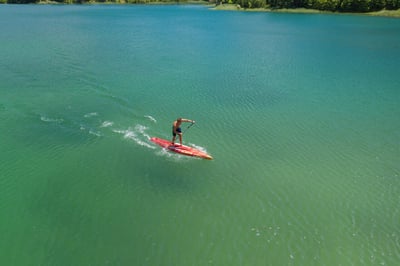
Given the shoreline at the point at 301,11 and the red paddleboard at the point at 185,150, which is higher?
the shoreline at the point at 301,11

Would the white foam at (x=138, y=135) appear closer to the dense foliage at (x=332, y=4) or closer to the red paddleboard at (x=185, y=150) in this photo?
the red paddleboard at (x=185, y=150)

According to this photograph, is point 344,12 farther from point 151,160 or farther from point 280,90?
point 151,160

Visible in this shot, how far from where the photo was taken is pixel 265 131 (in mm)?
24828

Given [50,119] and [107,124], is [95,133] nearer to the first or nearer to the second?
[107,124]

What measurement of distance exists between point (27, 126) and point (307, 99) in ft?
88.1

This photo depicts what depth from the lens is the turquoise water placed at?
14.6m

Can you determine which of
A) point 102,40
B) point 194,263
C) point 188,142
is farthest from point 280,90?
point 102,40

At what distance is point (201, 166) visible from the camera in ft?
66.8

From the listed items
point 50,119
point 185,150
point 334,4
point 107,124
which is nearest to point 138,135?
point 107,124

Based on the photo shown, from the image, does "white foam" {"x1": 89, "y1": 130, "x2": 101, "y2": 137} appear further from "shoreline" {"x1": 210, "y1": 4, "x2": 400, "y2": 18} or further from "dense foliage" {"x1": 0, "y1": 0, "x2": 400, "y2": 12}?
"dense foliage" {"x1": 0, "y1": 0, "x2": 400, "y2": 12}

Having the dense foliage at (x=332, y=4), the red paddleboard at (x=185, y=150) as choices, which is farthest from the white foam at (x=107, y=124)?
the dense foliage at (x=332, y=4)

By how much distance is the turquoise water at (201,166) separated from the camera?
1463cm

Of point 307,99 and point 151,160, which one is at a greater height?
point 307,99

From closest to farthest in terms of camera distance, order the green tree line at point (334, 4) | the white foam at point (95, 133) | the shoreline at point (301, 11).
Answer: the white foam at point (95, 133), the shoreline at point (301, 11), the green tree line at point (334, 4)
